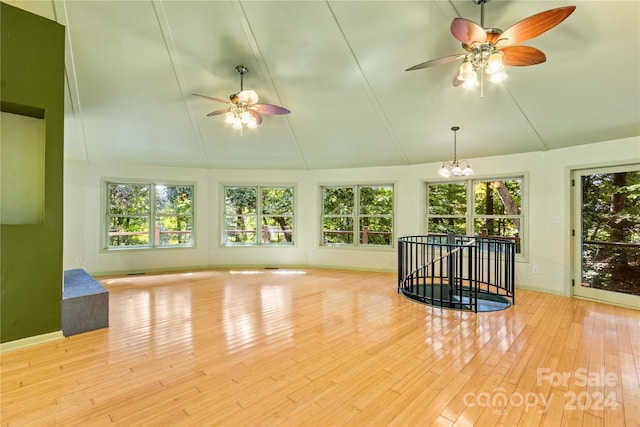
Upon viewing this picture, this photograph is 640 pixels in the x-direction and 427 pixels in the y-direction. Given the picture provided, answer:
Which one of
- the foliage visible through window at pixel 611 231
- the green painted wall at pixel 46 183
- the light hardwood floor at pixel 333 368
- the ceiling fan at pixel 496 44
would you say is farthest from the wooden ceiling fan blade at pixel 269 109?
the foliage visible through window at pixel 611 231

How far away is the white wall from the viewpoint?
4789mm

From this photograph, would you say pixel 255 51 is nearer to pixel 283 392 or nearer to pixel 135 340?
pixel 135 340

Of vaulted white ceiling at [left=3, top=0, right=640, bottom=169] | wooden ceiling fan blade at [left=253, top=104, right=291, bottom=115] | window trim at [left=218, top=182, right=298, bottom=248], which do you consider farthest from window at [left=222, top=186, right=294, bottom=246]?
wooden ceiling fan blade at [left=253, top=104, right=291, bottom=115]

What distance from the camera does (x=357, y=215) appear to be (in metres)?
7.04

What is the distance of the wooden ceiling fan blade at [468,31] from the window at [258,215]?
548 centimetres

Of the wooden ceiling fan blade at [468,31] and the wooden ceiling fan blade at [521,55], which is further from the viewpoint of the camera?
the wooden ceiling fan blade at [521,55]

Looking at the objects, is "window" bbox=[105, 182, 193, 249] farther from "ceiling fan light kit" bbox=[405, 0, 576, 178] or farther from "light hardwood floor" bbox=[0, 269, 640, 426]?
"ceiling fan light kit" bbox=[405, 0, 576, 178]

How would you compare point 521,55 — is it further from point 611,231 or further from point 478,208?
point 478,208

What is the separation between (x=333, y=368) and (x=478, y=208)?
4.80 meters

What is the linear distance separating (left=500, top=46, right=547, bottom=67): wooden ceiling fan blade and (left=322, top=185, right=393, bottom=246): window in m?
4.19

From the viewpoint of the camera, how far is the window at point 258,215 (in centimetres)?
731

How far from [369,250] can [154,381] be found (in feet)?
17.1

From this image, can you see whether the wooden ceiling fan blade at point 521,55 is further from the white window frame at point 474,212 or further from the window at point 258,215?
the window at point 258,215

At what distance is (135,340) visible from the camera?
3.06m
